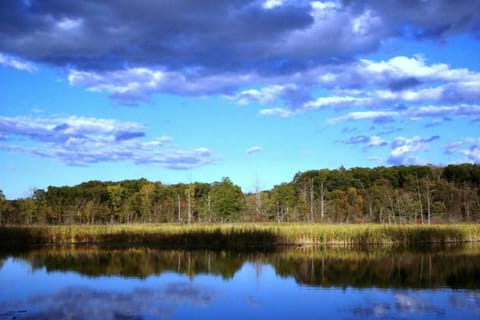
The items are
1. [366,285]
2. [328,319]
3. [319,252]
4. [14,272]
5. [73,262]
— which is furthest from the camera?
[319,252]

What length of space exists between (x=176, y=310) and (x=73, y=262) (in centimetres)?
1084

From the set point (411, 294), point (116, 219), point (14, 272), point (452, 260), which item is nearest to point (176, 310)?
point (411, 294)

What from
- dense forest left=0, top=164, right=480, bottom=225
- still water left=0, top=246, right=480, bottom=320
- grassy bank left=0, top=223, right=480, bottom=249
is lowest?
still water left=0, top=246, right=480, bottom=320

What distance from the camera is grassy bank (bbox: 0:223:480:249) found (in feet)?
95.0

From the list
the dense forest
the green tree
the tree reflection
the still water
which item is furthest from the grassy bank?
the green tree

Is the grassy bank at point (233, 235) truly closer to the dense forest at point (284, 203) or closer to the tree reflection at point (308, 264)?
the tree reflection at point (308, 264)

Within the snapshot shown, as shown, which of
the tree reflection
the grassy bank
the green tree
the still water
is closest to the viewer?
the still water

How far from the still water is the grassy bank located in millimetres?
4086

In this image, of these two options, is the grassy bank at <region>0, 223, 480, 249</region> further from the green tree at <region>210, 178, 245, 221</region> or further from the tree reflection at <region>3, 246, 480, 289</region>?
the green tree at <region>210, 178, 245, 221</region>

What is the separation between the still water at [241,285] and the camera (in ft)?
37.1

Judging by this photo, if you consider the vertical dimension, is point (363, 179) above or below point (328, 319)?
above

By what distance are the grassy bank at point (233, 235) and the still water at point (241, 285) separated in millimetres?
4086

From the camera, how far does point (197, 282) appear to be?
16.1m

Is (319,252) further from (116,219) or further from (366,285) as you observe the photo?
(116,219)
